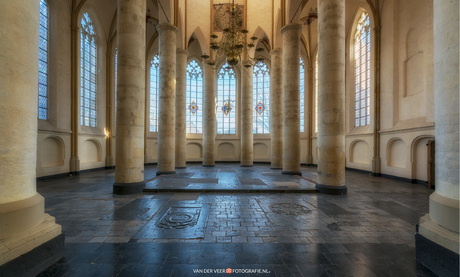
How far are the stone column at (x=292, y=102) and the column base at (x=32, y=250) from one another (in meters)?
11.8

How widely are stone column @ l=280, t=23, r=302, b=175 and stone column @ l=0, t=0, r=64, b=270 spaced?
12.0 meters

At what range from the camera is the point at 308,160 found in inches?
854

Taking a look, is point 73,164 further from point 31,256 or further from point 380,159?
point 380,159

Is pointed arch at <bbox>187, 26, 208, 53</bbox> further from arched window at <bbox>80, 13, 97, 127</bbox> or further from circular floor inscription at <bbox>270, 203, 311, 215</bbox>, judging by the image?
circular floor inscription at <bbox>270, 203, 311, 215</bbox>

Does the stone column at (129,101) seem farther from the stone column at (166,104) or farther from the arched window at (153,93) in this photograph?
the arched window at (153,93)

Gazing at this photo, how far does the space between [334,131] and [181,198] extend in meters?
5.67

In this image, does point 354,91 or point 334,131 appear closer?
point 334,131

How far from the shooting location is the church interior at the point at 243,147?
304 centimetres

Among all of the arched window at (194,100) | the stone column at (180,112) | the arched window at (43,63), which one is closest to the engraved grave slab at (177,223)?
the stone column at (180,112)

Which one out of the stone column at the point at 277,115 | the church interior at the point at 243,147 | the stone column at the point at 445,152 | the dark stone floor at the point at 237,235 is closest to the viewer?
the stone column at the point at 445,152

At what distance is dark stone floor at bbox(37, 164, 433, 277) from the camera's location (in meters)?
3.23

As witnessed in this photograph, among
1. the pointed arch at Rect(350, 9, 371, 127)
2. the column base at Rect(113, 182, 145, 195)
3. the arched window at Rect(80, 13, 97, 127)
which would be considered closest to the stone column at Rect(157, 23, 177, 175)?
the column base at Rect(113, 182, 145, 195)

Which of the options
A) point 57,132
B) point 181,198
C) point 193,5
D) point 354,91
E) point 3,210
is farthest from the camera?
point 193,5

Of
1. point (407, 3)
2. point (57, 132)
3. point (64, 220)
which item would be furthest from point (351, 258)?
point (57, 132)
